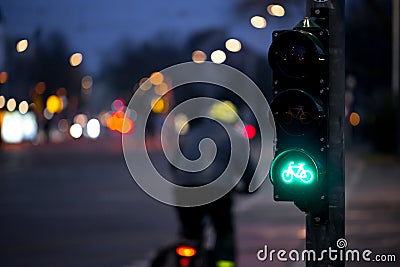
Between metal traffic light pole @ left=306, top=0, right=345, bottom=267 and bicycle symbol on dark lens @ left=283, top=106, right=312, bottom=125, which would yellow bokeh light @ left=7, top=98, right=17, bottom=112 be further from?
bicycle symbol on dark lens @ left=283, top=106, right=312, bottom=125

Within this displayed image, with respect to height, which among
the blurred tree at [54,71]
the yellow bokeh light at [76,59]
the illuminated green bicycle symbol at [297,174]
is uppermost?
the blurred tree at [54,71]

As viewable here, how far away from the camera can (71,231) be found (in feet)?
56.5

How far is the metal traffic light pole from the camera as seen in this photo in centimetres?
658

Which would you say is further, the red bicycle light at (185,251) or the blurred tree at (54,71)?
the blurred tree at (54,71)

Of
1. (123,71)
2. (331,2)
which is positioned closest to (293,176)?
(331,2)

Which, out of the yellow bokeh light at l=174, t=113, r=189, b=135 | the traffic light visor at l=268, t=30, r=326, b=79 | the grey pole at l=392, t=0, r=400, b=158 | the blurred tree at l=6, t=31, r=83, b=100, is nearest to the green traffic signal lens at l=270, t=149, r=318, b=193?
the traffic light visor at l=268, t=30, r=326, b=79

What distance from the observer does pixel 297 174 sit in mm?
6441

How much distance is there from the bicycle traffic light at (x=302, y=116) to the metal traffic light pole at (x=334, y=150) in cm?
13

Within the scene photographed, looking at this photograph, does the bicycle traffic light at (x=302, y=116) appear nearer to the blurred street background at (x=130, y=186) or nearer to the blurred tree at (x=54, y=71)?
the blurred street background at (x=130, y=186)

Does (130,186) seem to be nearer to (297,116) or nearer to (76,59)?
(76,59)

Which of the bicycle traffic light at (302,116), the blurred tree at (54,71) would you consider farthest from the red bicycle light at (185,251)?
the blurred tree at (54,71)

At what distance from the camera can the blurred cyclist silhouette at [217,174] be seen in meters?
9.80

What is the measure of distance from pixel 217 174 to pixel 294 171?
3440 mm

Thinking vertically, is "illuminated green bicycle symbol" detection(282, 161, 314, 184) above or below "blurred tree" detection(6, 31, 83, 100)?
below
